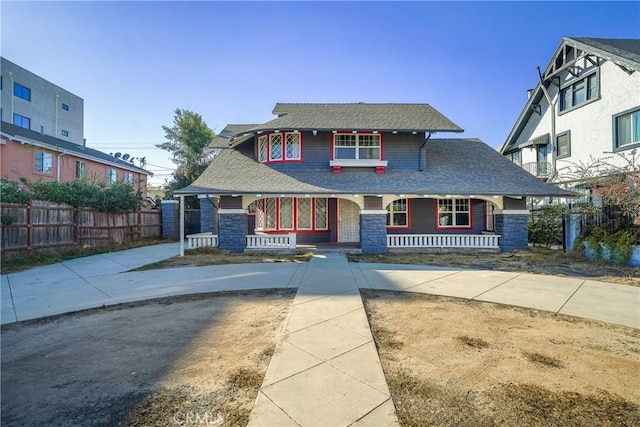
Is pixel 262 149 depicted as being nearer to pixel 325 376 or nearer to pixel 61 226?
pixel 61 226

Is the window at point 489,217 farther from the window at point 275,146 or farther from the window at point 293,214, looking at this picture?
the window at point 275,146

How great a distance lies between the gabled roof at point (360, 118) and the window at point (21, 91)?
81.8 feet

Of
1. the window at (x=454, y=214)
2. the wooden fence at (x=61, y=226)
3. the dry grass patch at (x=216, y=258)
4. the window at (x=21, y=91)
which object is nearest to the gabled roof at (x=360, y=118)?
the window at (x=454, y=214)

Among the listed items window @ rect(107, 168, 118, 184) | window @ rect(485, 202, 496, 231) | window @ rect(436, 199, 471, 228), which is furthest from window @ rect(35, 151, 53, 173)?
window @ rect(485, 202, 496, 231)

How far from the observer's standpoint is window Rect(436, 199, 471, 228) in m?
14.6

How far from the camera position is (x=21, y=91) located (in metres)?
25.6

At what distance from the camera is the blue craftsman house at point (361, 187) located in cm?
1232

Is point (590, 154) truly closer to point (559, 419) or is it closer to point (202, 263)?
point (559, 419)

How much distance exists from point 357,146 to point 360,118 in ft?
5.12

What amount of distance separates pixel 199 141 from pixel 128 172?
25.3 ft

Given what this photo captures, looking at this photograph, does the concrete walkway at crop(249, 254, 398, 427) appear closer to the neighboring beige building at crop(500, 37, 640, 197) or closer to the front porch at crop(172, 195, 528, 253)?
the front porch at crop(172, 195, 528, 253)

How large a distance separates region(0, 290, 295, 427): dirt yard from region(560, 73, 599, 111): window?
1943 cm

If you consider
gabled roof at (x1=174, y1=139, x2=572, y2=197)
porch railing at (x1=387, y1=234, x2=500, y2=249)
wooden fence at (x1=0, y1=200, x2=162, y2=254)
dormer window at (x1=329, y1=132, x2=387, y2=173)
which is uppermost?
dormer window at (x1=329, y1=132, x2=387, y2=173)

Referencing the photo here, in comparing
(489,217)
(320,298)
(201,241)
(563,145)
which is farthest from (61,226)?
(563,145)
